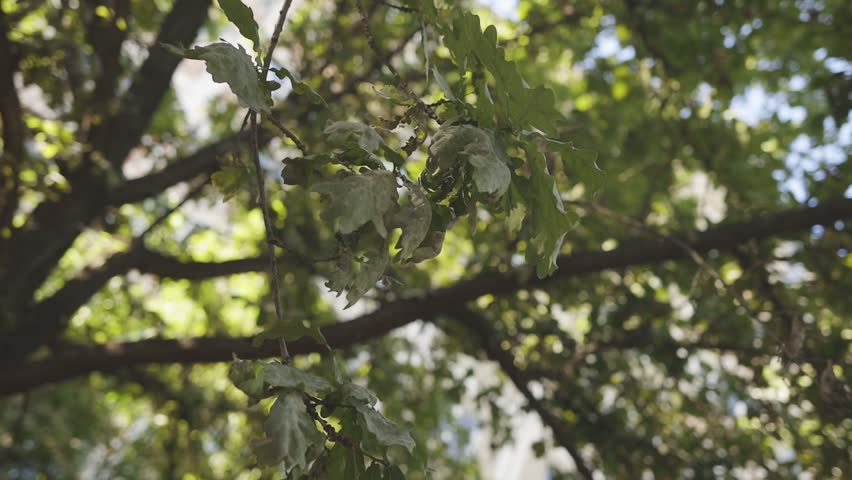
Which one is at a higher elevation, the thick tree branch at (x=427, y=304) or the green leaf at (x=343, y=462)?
the thick tree branch at (x=427, y=304)

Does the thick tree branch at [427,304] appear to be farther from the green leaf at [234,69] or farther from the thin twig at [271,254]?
the green leaf at [234,69]

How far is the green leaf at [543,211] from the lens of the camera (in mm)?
1273

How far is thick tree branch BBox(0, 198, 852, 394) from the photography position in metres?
3.00

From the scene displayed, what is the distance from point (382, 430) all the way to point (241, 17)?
2.40 feet

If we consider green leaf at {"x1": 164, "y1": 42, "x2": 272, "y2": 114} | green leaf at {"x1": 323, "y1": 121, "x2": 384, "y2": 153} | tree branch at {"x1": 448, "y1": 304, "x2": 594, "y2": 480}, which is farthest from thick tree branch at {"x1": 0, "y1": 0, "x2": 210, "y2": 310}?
green leaf at {"x1": 323, "y1": 121, "x2": 384, "y2": 153}

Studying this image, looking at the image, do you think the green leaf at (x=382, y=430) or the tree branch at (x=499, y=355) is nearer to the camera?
the green leaf at (x=382, y=430)

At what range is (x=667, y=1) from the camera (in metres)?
4.25

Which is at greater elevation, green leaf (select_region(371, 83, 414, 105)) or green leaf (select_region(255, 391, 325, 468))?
green leaf (select_region(371, 83, 414, 105))

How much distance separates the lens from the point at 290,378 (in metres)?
1.15

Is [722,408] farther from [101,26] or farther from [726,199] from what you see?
[101,26]

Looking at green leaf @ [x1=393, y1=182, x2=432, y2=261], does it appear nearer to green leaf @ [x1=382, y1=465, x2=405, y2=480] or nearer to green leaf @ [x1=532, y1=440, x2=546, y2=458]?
green leaf @ [x1=382, y1=465, x2=405, y2=480]

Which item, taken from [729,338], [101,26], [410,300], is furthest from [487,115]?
[101,26]

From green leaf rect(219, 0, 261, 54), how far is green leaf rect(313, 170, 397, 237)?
36cm

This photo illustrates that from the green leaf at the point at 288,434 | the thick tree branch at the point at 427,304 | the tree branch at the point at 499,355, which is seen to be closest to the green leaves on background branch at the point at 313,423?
the green leaf at the point at 288,434
